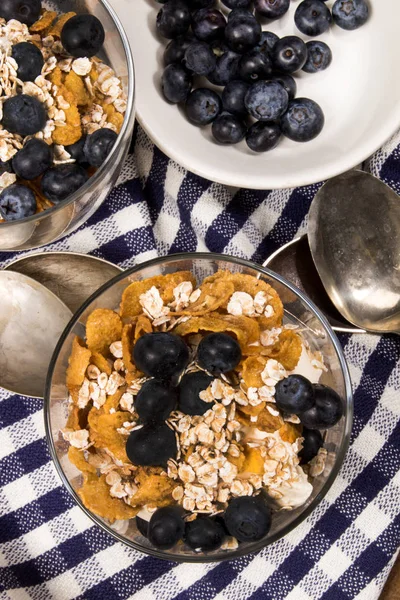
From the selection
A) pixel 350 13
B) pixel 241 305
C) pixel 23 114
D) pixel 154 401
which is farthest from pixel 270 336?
pixel 350 13

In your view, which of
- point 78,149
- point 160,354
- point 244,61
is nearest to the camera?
point 160,354

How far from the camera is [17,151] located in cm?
90

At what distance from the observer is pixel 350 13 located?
106 cm

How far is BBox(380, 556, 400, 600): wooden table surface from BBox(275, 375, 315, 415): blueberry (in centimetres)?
43

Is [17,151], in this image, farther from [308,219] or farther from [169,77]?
[308,219]

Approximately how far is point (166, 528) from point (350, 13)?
73cm

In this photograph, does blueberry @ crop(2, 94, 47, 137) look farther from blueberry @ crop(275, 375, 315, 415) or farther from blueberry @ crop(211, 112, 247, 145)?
blueberry @ crop(275, 375, 315, 415)

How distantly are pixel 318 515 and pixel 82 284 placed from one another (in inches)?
18.5

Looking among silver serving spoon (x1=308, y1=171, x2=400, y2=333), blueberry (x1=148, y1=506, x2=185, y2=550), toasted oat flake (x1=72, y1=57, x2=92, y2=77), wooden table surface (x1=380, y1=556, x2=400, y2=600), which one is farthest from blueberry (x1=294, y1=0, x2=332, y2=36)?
wooden table surface (x1=380, y1=556, x2=400, y2=600)

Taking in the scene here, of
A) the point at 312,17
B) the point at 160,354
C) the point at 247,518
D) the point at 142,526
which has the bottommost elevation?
the point at 142,526

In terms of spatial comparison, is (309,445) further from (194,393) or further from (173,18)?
(173,18)

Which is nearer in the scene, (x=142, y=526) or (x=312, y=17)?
(x=142, y=526)

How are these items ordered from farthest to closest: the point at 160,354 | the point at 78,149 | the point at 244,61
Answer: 1. the point at 244,61
2. the point at 78,149
3. the point at 160,354

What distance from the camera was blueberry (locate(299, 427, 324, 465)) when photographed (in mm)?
921
